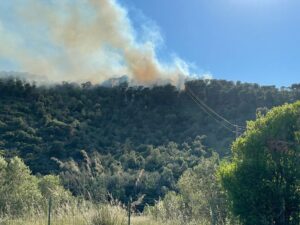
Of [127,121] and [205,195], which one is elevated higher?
[127,121]

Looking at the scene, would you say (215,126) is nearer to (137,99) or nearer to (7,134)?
(137,99)

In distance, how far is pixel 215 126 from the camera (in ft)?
150

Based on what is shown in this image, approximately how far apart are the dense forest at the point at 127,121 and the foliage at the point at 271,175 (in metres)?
19.0

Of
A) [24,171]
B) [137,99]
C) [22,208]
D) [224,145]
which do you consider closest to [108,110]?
[137,99]

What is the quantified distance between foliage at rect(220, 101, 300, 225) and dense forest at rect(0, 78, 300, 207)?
1897 centimetres

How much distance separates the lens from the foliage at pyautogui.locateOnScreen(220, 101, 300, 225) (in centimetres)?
1012

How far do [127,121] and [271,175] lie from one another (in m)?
39.3

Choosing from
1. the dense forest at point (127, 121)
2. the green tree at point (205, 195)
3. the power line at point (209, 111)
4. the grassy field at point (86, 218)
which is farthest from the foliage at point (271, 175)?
the power line at point (209, 111)

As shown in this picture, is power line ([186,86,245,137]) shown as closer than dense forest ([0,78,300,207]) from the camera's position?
No

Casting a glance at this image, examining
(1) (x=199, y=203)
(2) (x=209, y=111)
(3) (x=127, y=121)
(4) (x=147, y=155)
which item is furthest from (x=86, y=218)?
(2) (x=209, y=111)

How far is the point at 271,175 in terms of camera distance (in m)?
10.2

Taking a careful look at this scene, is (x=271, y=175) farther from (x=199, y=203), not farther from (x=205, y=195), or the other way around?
(x=205, y=195)

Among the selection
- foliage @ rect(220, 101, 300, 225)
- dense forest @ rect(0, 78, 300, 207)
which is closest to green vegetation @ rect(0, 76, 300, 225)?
foliage @ rect(220, 101, 300, 225)

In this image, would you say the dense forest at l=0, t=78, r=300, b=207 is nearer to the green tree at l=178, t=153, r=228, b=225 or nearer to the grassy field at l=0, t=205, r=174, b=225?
the green tree at l=178, t=153, r=228, b=225
